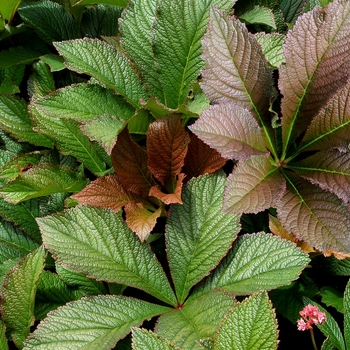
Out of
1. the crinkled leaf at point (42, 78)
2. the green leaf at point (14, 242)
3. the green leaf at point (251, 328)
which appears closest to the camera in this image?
the green leaf at point (251, 328)

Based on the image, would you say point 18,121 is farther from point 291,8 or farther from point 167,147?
point 291,8

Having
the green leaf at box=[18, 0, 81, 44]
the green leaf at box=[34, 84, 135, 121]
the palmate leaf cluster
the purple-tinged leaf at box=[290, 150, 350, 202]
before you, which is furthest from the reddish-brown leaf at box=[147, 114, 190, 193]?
the green leaf at box=[18, 0, 81, 44]

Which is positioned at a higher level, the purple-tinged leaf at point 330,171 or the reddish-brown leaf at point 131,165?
the purple-tinged leaf at point 330,171

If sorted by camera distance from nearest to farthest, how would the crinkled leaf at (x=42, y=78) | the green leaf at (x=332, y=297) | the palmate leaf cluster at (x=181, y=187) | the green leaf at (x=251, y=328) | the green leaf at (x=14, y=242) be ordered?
the green leaf at (x=251, y=328)
the palmate leaf cluster at (x=181, y=187)
the green leaf at (x=332, y=297)
the green leaf at (x=14, y=242)
the crinkled leaf at (x=42, y=78)

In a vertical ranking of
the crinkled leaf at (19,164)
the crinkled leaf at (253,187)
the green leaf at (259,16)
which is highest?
the green leaf at (259,16)

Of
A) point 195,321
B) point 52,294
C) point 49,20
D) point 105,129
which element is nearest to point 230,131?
point 105,129

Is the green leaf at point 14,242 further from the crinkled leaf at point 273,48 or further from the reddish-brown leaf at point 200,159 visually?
the crinkled leaf at point 273,48

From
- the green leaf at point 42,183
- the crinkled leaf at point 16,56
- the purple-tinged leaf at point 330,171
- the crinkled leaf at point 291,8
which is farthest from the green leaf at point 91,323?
the crinkled leaf at point 291,8

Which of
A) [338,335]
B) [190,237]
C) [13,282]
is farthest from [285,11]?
[13,282]

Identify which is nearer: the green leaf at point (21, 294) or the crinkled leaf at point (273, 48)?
the green leaf at point (21, 294)
